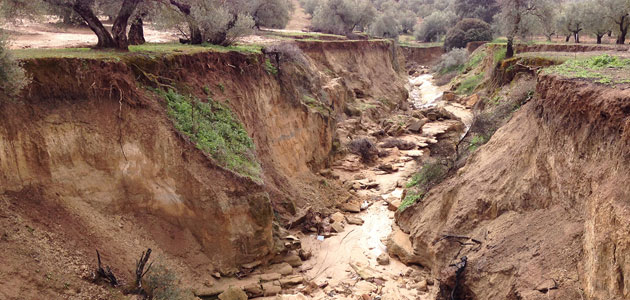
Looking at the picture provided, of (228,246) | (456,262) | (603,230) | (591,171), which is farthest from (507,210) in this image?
(228,246)

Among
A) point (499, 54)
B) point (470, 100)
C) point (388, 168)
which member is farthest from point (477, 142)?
point (499, 54)

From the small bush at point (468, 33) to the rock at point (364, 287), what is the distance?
45.6m

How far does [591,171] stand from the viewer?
26.6 feet

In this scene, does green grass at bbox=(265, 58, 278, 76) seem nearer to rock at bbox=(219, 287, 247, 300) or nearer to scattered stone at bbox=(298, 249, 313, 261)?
scattered stone at bbox=(298, 249, 313, 261)

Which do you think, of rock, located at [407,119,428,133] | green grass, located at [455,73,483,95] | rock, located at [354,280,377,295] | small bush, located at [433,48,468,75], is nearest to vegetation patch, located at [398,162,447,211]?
rock, located at [354,280,377,295]

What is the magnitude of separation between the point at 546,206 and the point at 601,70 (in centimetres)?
390

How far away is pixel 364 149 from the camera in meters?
21.8

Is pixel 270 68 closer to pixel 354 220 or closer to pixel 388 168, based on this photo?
pixel 354 220

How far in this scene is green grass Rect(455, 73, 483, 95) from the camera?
33.2 meters

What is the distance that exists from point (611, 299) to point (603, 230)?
3.50 feet

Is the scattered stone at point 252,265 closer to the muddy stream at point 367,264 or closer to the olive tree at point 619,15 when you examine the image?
the muddy stream at point 367,264

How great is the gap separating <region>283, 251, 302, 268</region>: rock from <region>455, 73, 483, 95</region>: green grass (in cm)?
2482

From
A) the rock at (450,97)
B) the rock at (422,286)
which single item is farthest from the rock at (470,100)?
the rock at (422,286)

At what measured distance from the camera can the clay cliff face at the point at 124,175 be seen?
9.34 m
